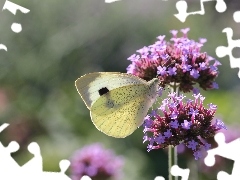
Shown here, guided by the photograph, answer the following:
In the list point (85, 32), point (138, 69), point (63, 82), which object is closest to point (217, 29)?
point (85, 32)

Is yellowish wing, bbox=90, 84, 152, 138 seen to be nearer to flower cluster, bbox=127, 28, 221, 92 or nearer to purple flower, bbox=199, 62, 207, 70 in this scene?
flower cluster, bbox=127, 28, 221, 92

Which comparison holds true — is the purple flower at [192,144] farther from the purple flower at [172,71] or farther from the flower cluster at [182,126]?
the purple flower at [172,71]

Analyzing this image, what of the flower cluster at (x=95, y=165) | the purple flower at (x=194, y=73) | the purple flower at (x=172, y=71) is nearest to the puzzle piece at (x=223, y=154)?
the purple flower at (x=194, y=73)

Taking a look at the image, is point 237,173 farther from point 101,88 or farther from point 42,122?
point 42,122

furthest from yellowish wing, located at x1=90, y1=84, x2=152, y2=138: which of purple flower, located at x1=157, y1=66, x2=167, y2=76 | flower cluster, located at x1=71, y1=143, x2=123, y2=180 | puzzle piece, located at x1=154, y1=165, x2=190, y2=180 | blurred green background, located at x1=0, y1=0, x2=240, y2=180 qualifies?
blurred green background, located at x1=0, y1=0, x2=240, y2=180

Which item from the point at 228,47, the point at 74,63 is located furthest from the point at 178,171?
the point at 74,63

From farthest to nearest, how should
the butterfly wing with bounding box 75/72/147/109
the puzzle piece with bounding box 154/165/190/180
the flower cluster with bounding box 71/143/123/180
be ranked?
the flower cluster with bounding box 71/143/123/180, the butterfly wing with bounding box 75/72/147/109, the puzzle piece with bounding box 154/165/190/180

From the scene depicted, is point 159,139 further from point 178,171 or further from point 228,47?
point 228,47
